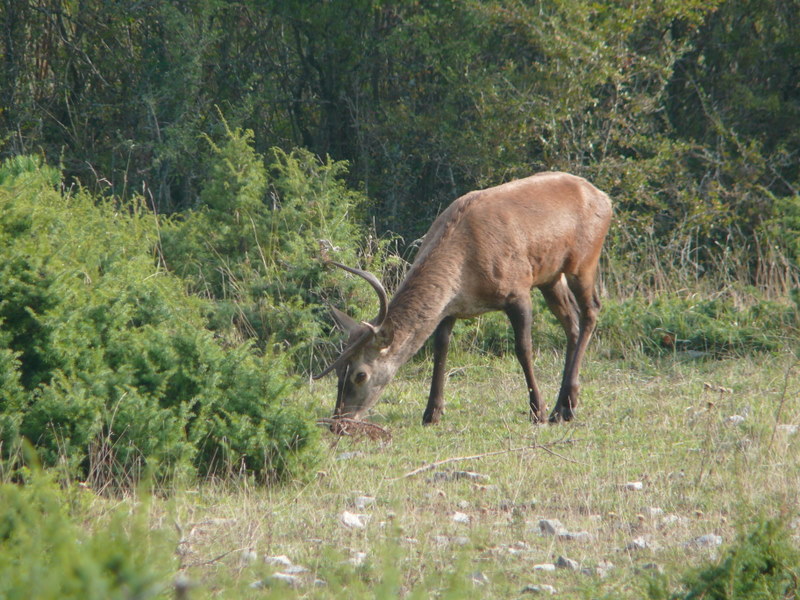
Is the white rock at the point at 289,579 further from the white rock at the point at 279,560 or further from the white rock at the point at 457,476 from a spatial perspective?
the white rock at the point at 457,476

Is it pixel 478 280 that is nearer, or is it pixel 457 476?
pixel 457 476

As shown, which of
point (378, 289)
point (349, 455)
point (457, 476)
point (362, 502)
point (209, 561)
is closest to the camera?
point (209, 561)

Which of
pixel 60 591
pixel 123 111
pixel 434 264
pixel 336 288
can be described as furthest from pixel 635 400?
pixel 123 111

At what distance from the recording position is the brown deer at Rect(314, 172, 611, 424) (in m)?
8.31

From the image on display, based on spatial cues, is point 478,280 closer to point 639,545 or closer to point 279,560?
point 639,545

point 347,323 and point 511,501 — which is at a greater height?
point 347,323

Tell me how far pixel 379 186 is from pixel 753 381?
9768mm

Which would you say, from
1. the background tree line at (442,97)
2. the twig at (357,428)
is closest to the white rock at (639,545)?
the twig at (357,428)

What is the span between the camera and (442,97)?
56.7 feet

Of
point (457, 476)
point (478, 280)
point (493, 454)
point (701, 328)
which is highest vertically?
point (478, 280)

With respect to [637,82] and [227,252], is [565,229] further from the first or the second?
[637,82]

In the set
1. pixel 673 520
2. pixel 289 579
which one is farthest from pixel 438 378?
pixel 289 579

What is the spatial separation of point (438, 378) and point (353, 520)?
129 inches

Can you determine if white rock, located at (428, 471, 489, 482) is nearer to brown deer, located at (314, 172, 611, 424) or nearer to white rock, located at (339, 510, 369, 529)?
white rock, located at (339, 510, 369, 529)
